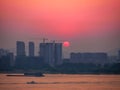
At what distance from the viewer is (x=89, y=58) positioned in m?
5.33

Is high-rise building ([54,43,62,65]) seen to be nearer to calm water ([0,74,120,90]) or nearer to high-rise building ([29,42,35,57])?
high-rise building ([29,42,35,57])

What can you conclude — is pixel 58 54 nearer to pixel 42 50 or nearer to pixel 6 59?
pixel 42 50

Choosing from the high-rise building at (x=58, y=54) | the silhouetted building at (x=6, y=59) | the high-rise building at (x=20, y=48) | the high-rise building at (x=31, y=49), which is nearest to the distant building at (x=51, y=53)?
the high-rise building at (x=58, y=54)

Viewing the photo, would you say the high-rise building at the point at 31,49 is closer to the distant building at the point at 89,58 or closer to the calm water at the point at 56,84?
the distant building at the point at 89,58

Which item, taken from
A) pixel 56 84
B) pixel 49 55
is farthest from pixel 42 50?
pixel 56 84

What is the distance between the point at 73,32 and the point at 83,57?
0.33m

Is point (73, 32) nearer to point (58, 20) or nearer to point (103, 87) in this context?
point (58, 20)

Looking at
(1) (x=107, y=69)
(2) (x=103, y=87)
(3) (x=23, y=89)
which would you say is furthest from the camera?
(2) (x=103, y=87)

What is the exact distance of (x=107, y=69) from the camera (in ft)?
18.0

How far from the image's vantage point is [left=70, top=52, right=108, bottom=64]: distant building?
5211 mm

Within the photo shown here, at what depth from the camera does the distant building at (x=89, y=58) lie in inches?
205

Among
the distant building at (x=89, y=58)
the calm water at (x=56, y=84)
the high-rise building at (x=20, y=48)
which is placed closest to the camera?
the high-rise building at (x=20, y=48)

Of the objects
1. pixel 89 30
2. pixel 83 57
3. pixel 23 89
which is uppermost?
pixel 89 30

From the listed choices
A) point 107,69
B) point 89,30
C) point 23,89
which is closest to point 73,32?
point 89,30
